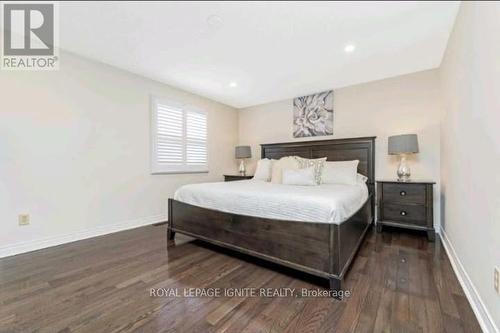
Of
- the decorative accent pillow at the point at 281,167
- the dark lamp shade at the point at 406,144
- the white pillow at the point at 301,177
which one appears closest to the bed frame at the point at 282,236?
the white pillow at the point at 301,177

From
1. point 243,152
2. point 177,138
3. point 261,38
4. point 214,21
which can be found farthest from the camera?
point 243,152

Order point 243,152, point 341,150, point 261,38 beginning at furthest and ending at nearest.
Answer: point 243,152 < point 341,150 < point 261,38

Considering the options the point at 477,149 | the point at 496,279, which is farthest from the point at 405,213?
the point at 496,279

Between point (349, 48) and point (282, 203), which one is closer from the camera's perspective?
point (282, 203)

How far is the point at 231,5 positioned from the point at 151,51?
1274mm

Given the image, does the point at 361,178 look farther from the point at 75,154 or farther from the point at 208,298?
the point at 75,154

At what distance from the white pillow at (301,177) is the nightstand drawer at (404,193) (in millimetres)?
1011

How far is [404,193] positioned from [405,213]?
256mm

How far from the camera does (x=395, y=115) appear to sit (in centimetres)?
337

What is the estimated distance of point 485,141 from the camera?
1.33m

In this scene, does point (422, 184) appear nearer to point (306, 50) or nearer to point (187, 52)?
point (306, 50)

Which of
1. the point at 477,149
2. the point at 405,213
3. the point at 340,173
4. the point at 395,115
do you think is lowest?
the point at 405,213

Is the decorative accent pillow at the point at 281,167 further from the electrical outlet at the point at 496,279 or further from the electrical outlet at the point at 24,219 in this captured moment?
the electrical outlet at the point at 24,219

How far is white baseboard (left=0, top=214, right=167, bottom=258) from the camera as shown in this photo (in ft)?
7.65
